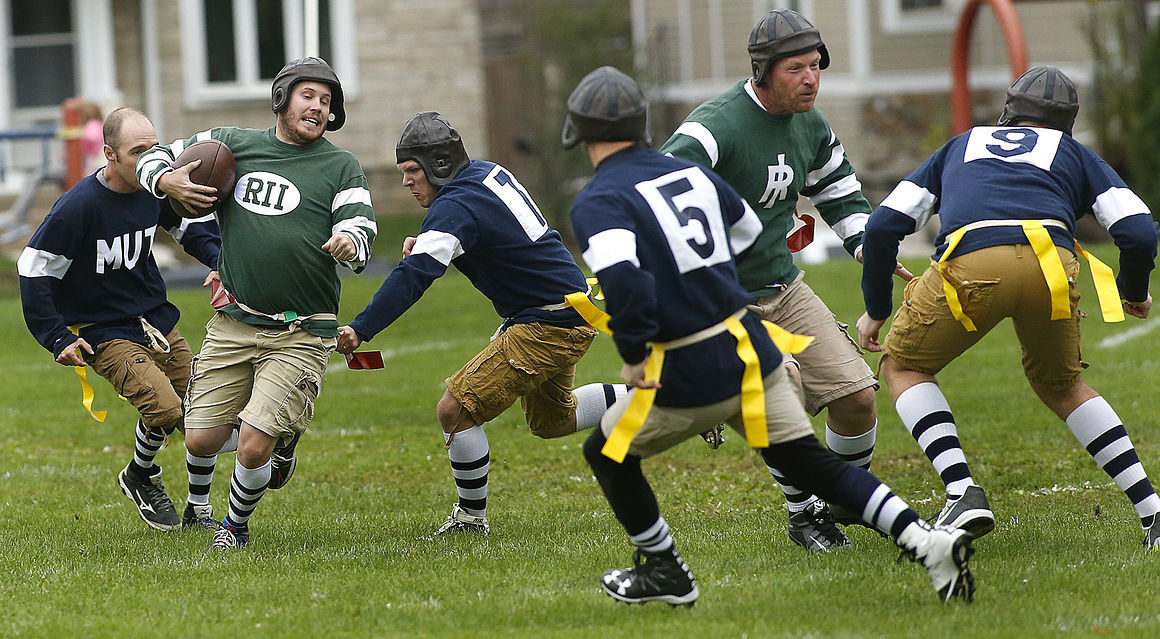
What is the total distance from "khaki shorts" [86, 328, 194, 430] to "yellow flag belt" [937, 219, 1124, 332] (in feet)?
11.5

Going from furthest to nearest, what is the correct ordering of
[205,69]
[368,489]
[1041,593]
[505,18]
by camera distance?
1. [505,18]
2. [205,69]
3. [368,489]
4. [1041,593]

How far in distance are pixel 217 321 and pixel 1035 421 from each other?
5.36 m

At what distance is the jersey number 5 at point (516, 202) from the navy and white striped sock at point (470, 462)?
0.97 m

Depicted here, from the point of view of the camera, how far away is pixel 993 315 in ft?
17.4

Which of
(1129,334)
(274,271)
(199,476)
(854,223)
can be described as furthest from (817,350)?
(1129,334)

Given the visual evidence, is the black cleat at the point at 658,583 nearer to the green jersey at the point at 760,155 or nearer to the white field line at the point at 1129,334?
the green jersey at the point at 760,155

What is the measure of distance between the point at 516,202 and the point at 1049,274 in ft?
7.34

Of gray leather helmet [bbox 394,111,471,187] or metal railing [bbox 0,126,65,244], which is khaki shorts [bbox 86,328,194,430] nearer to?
gray leather helmet [bbox 394,111,471,187]

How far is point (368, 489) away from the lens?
7.62 m

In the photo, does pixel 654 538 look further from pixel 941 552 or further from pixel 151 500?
pixel 151 500

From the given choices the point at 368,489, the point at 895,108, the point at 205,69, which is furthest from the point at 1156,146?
the point at 368,489

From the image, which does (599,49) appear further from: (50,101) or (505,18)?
(50,101)

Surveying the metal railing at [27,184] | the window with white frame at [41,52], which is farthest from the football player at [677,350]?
the window with white frame at [41,52]

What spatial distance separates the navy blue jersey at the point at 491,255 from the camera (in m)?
5.66
